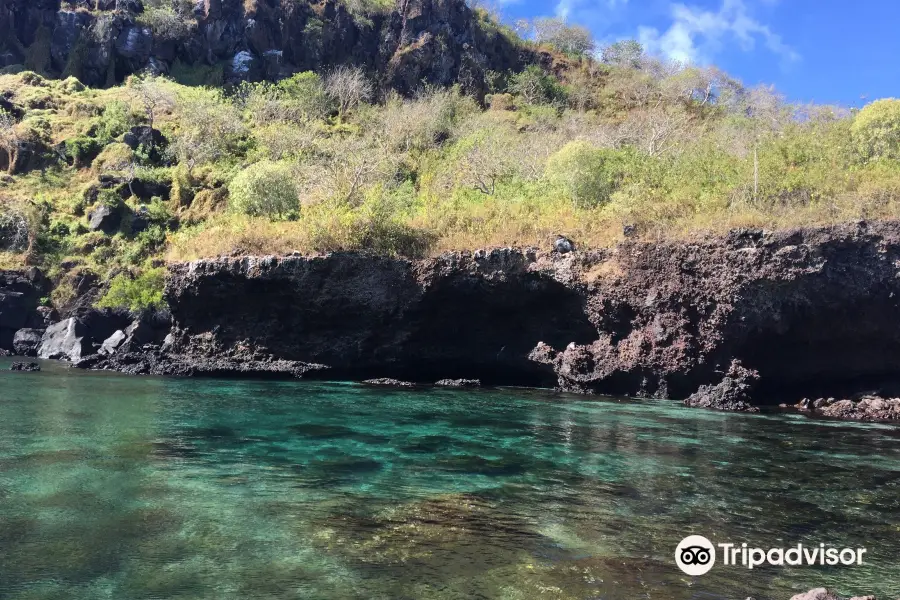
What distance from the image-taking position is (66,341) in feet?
85.5

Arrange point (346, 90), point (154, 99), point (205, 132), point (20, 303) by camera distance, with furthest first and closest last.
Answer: point (346, 90), point (154, 99), point (205, 132), point (20, 303)

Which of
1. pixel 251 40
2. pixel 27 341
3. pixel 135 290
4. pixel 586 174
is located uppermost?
pixel 251 40

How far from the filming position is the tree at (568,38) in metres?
61.0

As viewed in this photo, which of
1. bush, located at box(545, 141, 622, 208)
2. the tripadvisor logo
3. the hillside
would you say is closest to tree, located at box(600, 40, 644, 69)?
the hillside

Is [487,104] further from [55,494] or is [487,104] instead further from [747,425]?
[55,494]

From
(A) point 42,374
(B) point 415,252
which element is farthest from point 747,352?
(A) point 42,374

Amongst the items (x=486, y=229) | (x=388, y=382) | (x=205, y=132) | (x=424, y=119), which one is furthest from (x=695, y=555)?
(x=205, y=132)

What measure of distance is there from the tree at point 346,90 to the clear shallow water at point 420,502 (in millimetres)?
37281

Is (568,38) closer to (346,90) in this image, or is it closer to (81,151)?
(346,90)

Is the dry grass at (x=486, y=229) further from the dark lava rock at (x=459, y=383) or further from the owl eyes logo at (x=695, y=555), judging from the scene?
the owl eyes logo at (x=695, y=555)

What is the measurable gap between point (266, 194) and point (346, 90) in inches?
1025

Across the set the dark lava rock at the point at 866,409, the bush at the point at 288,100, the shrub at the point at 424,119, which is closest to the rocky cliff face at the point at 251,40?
the bush at the point at 288,100

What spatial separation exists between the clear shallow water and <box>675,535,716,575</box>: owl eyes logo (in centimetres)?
10

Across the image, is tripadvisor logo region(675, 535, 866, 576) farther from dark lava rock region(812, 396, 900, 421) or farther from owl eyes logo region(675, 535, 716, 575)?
dark lava rock region(812, 396, 900, 421)
